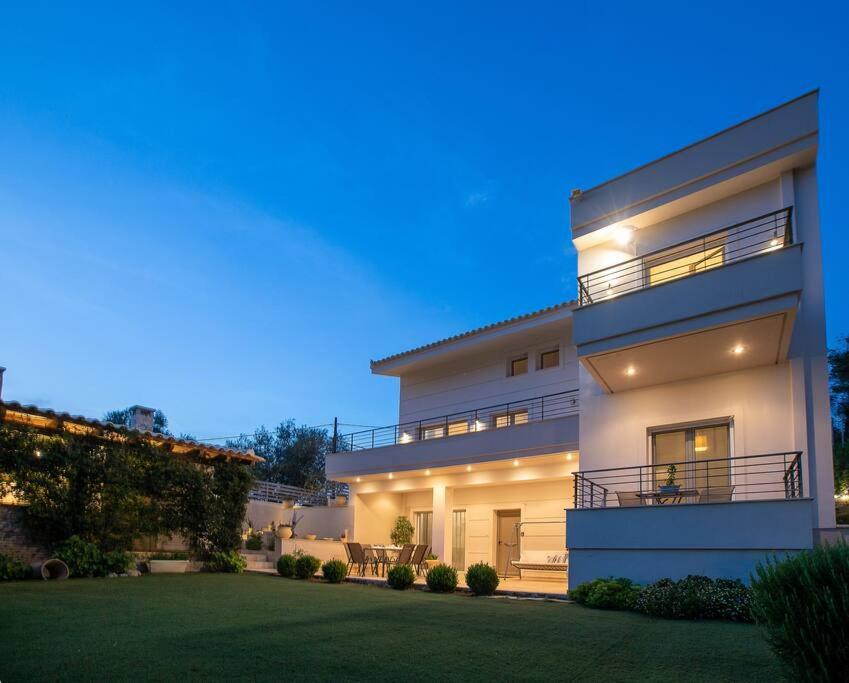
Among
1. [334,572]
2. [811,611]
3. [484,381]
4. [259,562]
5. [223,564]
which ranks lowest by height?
[259,562]

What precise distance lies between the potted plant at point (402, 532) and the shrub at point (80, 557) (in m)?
9.39

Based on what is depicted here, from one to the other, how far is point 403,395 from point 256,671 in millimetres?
19489

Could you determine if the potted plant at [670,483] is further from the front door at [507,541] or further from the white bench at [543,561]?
the front door at [507,541]

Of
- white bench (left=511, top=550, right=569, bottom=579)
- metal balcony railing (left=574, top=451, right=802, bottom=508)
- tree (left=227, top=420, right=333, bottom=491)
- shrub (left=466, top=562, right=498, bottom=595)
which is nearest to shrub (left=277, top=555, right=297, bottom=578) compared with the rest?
shrub (left=466, top=562, right=498, bottom=595)

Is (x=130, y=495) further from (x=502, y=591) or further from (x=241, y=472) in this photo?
(x=502, y=591)

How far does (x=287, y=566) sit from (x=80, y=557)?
176 inches

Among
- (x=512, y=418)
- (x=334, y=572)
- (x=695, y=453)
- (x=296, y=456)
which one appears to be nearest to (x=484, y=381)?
(x=512, y=418)

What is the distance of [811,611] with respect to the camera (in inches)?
170

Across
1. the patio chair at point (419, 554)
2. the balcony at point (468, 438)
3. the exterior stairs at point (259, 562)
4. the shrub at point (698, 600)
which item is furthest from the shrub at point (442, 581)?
the exterior stairs at point (259, 562)

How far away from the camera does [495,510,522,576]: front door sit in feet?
66.4

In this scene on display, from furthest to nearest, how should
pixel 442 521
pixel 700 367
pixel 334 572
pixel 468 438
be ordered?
pixel 442 521
pixel 468 438
pixel 334 572
pixel 700 367

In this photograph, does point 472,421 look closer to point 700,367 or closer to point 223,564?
point 223,564

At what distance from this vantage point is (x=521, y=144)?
7675 centimetres

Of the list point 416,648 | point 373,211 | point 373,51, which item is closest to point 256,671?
point 416,648
